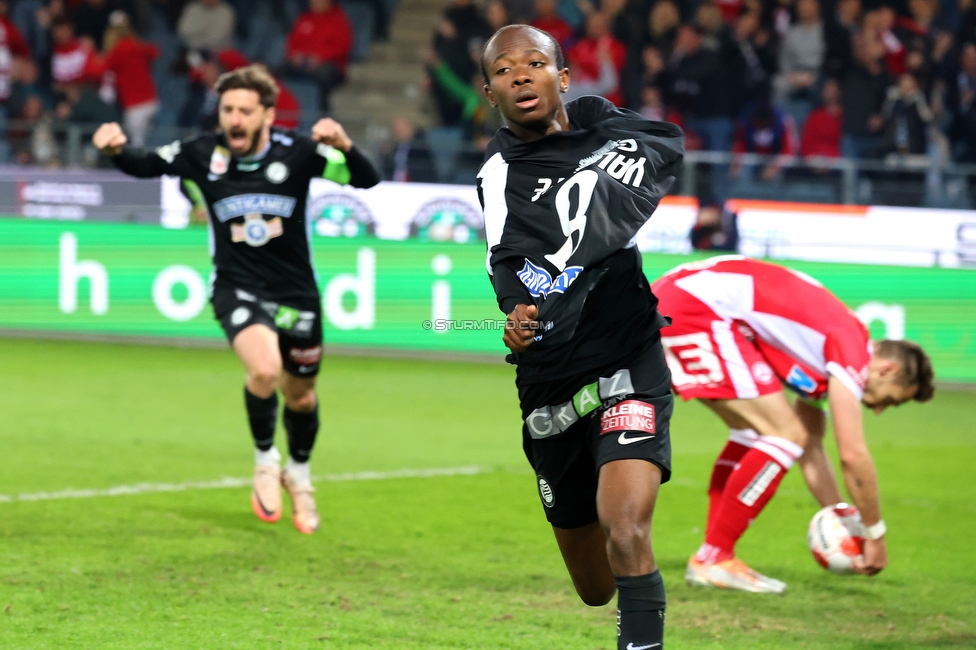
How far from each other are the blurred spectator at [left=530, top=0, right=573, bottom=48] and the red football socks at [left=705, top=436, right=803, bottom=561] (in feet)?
39.4

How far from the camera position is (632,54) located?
57.3ft

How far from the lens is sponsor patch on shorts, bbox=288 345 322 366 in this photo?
23.8 feet

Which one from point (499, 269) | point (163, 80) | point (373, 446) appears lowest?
point (373, 446)

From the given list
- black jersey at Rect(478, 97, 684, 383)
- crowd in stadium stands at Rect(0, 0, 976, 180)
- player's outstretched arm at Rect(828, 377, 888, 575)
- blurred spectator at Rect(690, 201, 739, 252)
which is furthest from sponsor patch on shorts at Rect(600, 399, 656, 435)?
crowd in stadium stands at Rect(0, 0, 976, 180)

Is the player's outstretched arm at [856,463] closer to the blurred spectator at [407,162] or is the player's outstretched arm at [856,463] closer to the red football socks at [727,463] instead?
the red football socks at [727,463]

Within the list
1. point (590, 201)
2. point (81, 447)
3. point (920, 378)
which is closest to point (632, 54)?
point (81, 447)

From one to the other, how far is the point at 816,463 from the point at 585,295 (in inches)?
106

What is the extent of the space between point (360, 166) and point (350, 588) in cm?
232

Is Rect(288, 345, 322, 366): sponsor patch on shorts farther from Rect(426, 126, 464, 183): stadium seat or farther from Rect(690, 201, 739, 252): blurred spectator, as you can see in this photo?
Rect(426, 126, 464, 183): stadium seat

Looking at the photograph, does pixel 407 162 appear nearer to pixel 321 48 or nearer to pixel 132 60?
pixel 321 48

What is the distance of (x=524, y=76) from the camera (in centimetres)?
412

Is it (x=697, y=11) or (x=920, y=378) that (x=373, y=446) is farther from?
(x=697, y=11)

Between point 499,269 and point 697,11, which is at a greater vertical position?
point 697,11

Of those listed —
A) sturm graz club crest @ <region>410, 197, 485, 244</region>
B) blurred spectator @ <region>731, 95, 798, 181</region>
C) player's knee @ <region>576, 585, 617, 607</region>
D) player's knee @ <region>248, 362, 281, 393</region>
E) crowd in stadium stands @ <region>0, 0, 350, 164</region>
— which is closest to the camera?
player's knee @ <region>576, 585, 617, 607</region>
